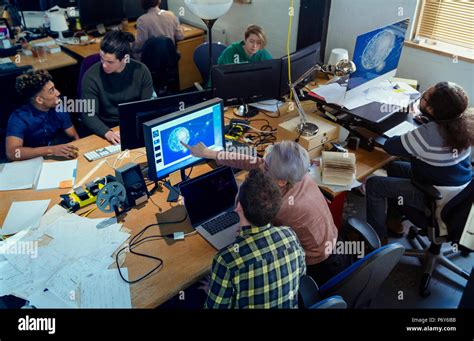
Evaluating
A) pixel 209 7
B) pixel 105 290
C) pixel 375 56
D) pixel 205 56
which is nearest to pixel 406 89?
pixel 375 56

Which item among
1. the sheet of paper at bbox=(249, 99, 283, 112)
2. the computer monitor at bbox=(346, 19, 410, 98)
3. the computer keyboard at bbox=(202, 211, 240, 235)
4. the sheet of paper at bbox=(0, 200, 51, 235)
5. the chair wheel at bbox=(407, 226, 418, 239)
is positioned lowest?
the chair wheel at bbox=(407, 226, 418, 239)

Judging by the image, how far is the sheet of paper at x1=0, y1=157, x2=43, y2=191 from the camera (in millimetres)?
2406

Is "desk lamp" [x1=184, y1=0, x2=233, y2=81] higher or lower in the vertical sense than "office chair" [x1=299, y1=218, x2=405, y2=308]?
higher

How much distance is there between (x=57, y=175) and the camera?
2502 millimetres

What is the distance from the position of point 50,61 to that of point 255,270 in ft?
11.4

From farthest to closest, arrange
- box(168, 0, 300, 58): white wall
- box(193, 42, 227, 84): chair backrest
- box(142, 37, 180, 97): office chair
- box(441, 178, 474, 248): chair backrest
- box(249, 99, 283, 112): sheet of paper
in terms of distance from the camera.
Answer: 1. box(168, 0, 300, 58): white wall
2. box(142, 37, 180, 97): office chair
3. box(193, 42, 227, 84): chair backrest
4. box(249, 99, 283, 112): sheet of paper
5. box(441, 178, 474, 248): chair backrest

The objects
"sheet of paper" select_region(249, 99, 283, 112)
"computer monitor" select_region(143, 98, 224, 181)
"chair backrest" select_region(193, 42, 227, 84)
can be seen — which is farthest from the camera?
"chair backrest" select_region(193, 42, 227, 84)

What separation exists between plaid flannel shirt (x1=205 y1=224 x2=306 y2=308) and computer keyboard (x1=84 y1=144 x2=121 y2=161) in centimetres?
135

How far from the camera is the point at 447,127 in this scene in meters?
2.43

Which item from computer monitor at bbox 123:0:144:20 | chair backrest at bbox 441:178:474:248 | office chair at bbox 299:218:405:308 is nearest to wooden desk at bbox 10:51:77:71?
computer monitor at bbox 123:0:144:20

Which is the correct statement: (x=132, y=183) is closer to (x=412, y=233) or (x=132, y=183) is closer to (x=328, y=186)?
(x=328, y=186)

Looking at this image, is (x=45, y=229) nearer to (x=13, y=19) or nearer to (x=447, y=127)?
(x=447, y=127)

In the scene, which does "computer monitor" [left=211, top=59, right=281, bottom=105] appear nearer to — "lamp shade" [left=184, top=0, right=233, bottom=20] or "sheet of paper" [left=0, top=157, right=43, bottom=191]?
"lamp shade" [left=184, top=0, right=233, bottom=20]

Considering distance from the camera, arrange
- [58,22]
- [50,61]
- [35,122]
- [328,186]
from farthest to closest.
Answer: [58,22], [50,61], [35,122], [328,186]
